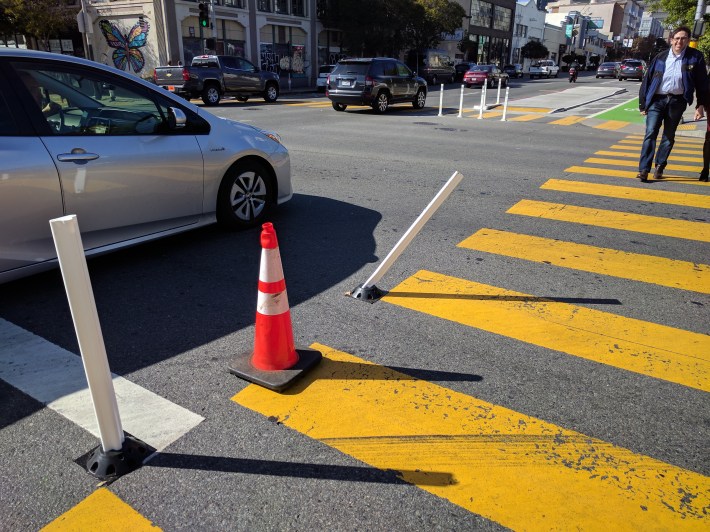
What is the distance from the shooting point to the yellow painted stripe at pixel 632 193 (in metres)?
7.14

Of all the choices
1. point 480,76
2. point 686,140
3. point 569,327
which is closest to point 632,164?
point 686,140

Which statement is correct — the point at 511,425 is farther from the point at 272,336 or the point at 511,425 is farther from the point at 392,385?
the point at 272,336

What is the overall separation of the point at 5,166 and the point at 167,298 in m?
1.34

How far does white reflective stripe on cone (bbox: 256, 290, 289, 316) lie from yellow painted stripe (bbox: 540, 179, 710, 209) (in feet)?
19.1

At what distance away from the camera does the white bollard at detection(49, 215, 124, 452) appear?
6.44ft

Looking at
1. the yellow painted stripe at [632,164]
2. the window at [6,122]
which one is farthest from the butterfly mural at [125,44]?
the window at [6,122]

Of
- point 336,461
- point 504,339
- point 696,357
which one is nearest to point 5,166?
point 336,461

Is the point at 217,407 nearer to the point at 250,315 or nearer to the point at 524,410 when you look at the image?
the point at 250,315

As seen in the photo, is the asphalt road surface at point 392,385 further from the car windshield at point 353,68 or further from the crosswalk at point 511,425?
the car windshield at point 353,68

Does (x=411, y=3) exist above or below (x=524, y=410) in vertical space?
above

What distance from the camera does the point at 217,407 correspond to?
111 inches

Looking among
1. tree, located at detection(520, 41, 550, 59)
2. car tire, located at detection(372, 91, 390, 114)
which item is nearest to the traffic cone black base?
car tire, located at detection(372, 91, 390, 114)

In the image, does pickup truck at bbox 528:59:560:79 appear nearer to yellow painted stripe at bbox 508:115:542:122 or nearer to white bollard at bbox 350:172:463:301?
yellow painted stripe at bbox 508:115:542:122

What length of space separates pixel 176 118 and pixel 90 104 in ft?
2.09
